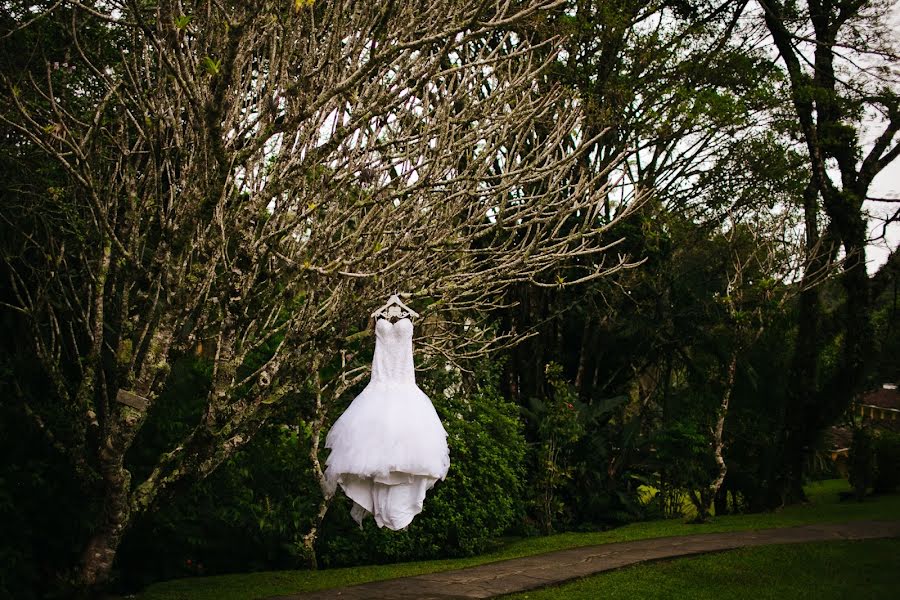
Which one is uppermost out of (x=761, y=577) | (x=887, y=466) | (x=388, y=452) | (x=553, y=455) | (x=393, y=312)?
(x=393, y=312)

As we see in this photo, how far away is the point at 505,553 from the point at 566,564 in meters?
1.27

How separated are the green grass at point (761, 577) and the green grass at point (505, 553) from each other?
1.59m

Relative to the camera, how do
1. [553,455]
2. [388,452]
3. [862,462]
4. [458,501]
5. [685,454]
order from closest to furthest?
[388,452], [458,501], [553,455], [685,454], [862,462]

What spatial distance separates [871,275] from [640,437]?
4.69m

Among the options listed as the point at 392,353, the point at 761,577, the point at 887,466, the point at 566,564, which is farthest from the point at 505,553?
the point at 887,466

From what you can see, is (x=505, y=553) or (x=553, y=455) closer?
(x=505, y=553)

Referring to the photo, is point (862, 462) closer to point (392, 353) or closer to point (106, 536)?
point (392, 353)

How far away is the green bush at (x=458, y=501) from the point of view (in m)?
8.85

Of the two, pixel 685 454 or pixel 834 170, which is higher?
pixel 834 170

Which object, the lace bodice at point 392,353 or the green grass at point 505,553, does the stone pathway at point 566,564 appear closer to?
the green grass at point 505,553

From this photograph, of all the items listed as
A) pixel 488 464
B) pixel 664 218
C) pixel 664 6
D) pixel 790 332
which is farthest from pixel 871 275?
pixel 488 464

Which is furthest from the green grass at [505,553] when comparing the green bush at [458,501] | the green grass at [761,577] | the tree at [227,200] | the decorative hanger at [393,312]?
the decorative hanger at [393,312]

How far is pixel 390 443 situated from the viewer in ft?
17.3

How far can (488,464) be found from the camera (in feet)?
32.4
